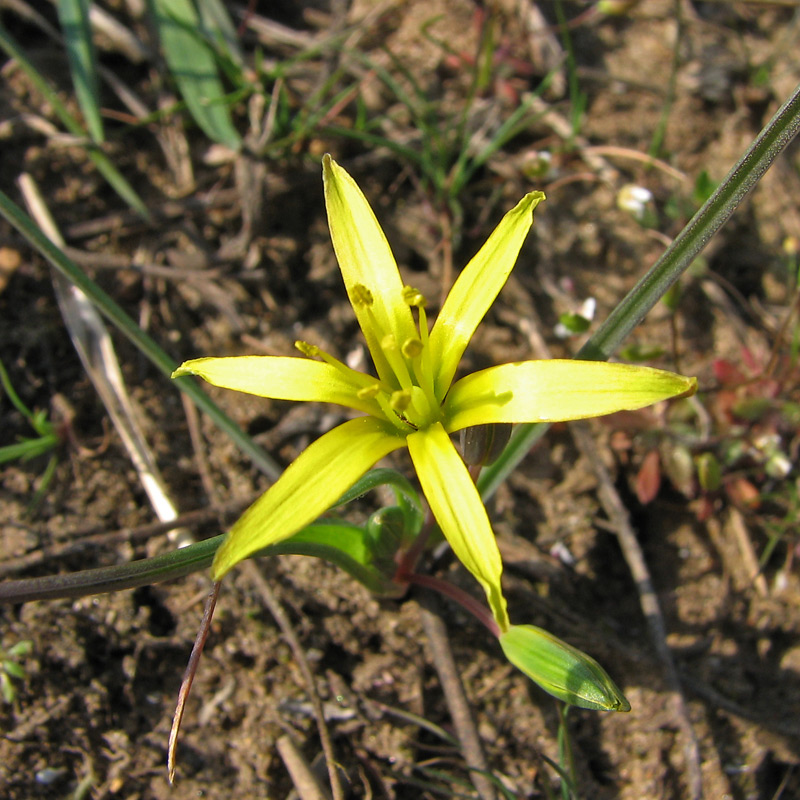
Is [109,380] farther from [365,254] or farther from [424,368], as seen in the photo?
[424,368]

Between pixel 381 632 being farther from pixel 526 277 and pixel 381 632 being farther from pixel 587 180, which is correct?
pixel 587 180

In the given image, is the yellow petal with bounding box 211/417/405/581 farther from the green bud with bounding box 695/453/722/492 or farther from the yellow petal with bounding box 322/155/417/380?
the green bud with bounding box 695/453/722/492

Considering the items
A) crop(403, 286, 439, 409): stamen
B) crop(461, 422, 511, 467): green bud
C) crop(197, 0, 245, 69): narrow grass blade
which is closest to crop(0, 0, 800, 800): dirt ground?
crop(197, 0, 245, 69): narrow grass blade

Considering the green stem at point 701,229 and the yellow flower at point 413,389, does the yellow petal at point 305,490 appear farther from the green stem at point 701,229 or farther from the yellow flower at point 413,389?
the green stem at point 701,229

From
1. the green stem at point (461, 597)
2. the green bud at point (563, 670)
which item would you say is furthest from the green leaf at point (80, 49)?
the green bud at point (563, 670)

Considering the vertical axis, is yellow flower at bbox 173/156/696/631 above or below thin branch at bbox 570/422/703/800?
above

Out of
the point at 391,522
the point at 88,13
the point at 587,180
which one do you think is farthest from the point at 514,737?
the point at 88,13
